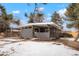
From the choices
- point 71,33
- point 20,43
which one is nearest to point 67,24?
point 71,33

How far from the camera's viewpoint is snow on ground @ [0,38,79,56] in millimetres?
3467

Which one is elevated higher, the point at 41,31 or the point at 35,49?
the point at 41,31

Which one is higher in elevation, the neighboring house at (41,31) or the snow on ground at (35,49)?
the neighboring house at (41,31)

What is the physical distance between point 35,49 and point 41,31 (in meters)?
0.23

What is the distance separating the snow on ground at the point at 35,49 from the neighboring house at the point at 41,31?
8cm

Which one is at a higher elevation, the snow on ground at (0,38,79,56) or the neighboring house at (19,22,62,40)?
the neighboring house at (19,22,62,40)

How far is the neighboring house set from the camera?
3486mm

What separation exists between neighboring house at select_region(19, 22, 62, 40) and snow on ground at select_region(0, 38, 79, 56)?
8 centimetres

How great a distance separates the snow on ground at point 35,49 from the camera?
136 inches

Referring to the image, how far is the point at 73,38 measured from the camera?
11.4ft

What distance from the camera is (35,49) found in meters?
3.47

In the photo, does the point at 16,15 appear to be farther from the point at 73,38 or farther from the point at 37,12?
the point at 73,38

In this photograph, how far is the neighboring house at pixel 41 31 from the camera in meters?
3.49

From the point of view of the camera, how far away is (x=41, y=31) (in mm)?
3531
